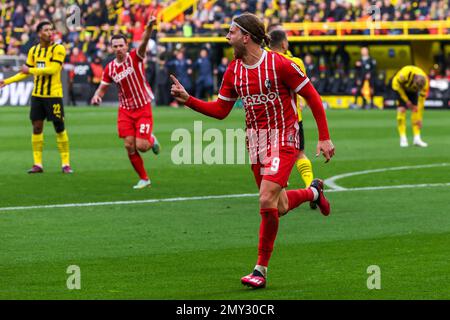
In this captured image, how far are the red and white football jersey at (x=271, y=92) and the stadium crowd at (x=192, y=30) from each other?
30.7 m

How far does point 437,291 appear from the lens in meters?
8.00

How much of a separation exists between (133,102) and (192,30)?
2849cm

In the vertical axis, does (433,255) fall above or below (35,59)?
below

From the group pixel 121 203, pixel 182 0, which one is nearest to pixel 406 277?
pixel 121 203

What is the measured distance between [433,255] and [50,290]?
3.38 m

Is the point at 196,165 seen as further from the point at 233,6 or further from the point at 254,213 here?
the point at 233,6

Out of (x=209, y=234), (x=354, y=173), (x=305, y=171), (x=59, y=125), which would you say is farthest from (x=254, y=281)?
(x=59, y=125)

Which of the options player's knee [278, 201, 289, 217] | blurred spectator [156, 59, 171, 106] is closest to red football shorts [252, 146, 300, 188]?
player's knee [278, 201, 289, 217]

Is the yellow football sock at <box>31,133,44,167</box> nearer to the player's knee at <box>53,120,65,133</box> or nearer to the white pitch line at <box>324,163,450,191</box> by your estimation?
the player's knee at <box>53,120,65,133</box>

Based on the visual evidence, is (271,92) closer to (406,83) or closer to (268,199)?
(268,199)

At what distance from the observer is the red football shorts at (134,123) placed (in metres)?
15.2

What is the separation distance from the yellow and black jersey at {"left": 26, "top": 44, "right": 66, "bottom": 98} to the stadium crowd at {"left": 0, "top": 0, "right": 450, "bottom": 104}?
22874 millimetres

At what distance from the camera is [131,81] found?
15.3 meters

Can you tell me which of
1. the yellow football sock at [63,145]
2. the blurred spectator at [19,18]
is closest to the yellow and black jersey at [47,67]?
the yellow football sock at [63,145]
